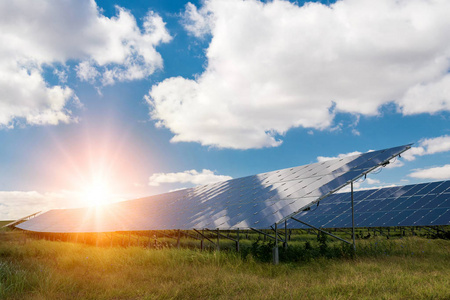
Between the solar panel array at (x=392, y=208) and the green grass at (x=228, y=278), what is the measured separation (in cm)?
874

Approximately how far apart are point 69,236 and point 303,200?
37.2 meters

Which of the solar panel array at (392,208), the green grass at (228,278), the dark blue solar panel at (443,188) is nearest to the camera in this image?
the green grass at (228,278)

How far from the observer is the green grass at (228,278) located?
31.9ft

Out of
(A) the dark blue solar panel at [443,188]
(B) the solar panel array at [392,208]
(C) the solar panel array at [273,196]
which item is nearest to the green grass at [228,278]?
(C) the solar panel array at [273,196]

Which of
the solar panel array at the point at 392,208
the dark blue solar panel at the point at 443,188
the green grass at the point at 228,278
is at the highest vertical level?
the dark blue solar panel at the point at 443,188

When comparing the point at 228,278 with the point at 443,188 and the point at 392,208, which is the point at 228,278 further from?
the point at 443,188

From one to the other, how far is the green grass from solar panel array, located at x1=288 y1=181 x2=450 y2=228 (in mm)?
8745

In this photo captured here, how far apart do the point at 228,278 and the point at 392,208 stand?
71.1 feet

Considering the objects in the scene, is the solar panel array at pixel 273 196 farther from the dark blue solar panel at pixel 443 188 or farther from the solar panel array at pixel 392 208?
the dark blue solar panel at pixel 443 188

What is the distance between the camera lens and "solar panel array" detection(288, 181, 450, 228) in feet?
79.4

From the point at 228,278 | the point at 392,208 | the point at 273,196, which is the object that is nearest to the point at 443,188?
the point at 392,208

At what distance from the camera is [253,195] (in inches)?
839

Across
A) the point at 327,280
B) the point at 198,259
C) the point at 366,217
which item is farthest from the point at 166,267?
the point at 366,217

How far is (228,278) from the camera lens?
1110 cm
